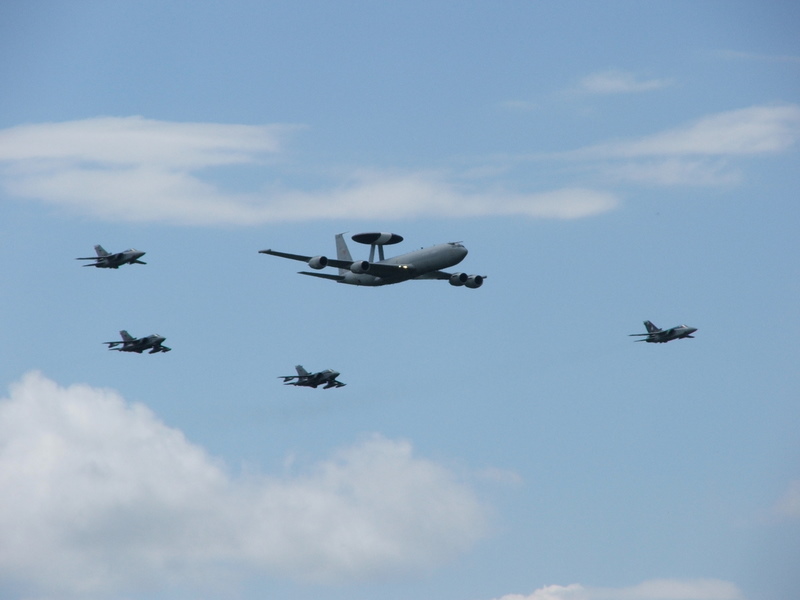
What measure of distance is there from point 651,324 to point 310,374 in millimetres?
46912

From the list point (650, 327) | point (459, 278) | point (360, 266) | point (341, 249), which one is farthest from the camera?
point (650, 327)

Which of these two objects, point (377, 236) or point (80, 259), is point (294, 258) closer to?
point (377, 236)

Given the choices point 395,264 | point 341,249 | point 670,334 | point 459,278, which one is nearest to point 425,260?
point 395,264

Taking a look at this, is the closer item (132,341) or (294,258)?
(294,258)

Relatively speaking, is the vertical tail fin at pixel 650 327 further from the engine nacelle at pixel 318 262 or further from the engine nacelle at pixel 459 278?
the engine nacelle at pixel 318 262

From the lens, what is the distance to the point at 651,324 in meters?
156

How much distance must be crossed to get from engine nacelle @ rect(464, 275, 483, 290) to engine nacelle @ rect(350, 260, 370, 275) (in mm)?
12124

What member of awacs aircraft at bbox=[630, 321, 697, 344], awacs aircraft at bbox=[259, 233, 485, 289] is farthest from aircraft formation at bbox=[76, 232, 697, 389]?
awacs aircraft at bbox=[630, 321, 697, 344]

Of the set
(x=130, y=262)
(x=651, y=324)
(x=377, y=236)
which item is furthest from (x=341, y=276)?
(x=651, y=324)

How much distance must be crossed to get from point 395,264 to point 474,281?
33.1 feet

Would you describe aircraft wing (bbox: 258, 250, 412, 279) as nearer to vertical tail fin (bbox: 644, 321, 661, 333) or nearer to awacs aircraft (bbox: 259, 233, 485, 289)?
awacs aircraft (bbox: 259, 233, 485, 289)

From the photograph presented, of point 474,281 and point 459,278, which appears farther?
point 459,278

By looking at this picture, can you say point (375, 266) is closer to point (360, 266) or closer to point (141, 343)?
point (360, 266)

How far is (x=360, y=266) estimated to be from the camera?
112438 mm
